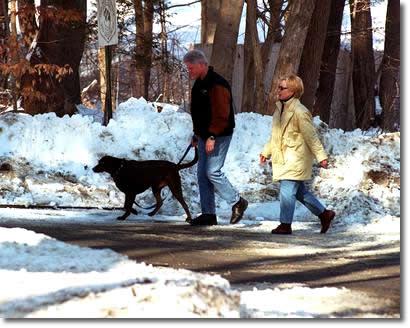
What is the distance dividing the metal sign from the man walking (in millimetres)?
3515

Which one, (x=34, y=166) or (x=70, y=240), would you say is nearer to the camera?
(x=70, y=240)

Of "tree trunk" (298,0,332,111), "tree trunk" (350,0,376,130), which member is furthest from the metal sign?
"tree trunk" (350,0,376,130)

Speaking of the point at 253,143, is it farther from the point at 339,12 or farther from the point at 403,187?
the point at 339,12

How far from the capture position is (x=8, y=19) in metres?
17.1

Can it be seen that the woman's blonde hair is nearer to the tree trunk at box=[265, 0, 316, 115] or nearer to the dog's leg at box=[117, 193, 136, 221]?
the dog's leg at box=[117, 193, 136, 221]

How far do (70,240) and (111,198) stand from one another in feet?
13.0

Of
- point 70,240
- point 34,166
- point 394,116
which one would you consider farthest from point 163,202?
point 394,116

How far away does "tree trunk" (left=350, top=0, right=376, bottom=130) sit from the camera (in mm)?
25438

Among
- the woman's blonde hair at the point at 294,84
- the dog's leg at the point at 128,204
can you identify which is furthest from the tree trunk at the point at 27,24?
the woman's blonde hair at the point at 294,84

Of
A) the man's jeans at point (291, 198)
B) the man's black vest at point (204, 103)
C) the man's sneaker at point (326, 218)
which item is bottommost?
the man's sneaker at point (326, 218)

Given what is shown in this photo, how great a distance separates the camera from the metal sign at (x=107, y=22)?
543 inches

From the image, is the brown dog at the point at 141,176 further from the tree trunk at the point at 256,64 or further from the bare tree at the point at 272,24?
the bare tree at the point at 272,24

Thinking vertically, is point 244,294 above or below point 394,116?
below

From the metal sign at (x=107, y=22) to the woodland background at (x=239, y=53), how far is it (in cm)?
220
